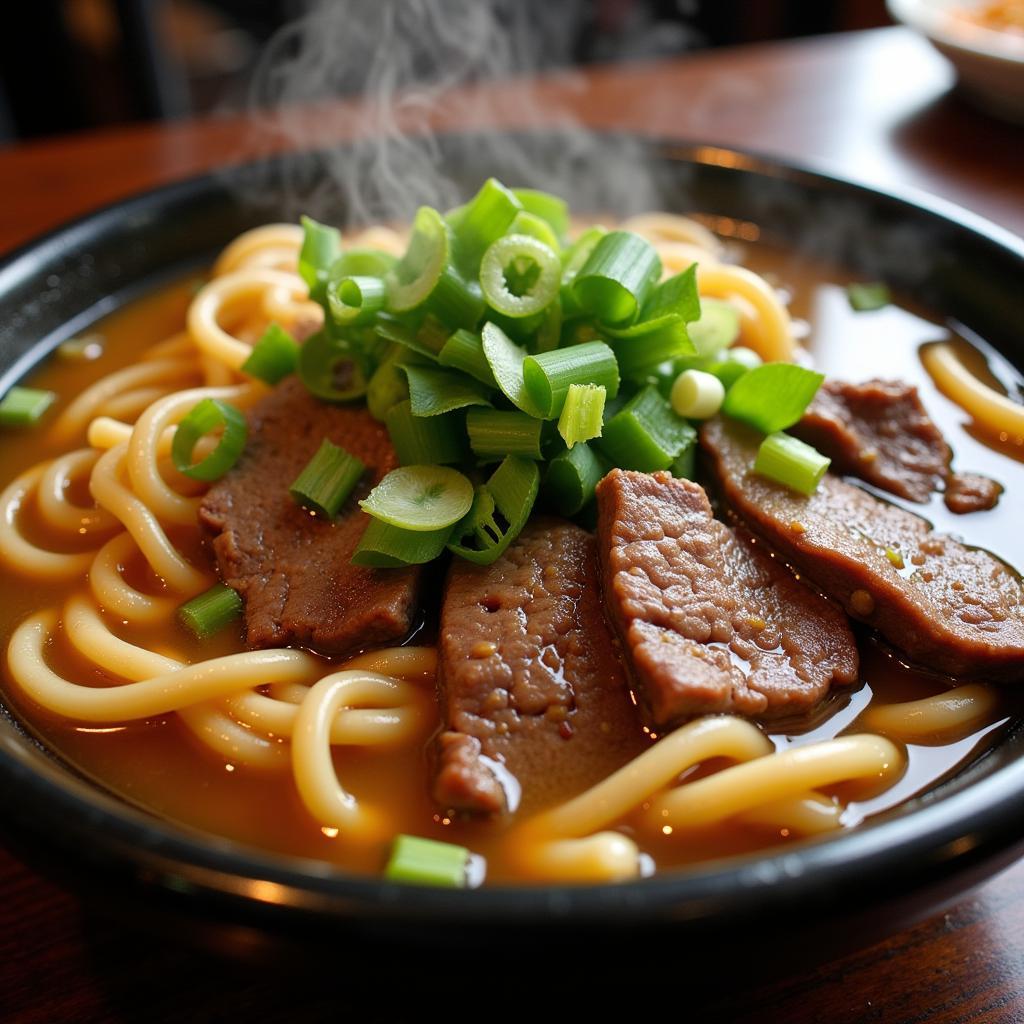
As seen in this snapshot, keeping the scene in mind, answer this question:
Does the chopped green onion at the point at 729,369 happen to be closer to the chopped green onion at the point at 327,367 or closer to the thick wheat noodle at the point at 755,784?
the chopped green onion at the point at 327,367

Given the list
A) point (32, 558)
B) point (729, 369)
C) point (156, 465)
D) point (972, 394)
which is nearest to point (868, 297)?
point (972, 394)

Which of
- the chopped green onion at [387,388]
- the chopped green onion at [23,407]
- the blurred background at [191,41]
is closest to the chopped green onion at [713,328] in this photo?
the chopped green onion at [387,388]

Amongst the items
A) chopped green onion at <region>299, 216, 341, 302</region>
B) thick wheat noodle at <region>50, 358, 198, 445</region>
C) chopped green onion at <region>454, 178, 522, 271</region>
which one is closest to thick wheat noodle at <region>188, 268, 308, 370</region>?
thick wheat noodle at <region>50, 358, 198, 445</region>

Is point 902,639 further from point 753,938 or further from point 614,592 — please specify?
point 753,938

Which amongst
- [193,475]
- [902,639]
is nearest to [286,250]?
[193,475]

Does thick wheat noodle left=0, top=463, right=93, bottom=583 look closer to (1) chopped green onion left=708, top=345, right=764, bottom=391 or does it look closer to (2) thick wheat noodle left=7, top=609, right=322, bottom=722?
(2) thick wheat noodle left=7, top=609, right=322, bottom=722
